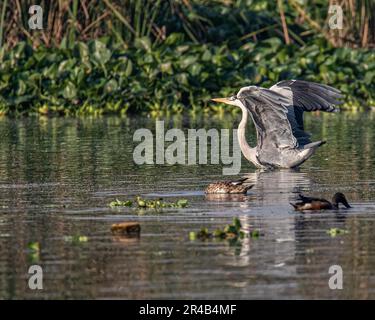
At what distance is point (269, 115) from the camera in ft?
61.2

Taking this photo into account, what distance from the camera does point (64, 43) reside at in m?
33.6

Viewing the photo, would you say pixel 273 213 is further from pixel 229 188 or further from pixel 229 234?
pixel 229 188

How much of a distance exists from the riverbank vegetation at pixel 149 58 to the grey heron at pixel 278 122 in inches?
504

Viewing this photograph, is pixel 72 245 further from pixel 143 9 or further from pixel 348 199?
pixel 143 9

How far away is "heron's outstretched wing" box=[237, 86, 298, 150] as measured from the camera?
18344 mm

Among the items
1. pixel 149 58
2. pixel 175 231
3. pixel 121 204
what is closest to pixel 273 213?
pixel 175 231

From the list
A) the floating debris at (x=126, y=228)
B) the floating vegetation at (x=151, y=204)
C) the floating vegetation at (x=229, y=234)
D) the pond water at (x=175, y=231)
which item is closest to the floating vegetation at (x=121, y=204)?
the floating vegetation at (x=151, y=204)

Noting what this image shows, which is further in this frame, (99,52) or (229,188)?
(99,52)

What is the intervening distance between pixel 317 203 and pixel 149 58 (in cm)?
1942

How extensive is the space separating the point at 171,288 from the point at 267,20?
28.1 metres

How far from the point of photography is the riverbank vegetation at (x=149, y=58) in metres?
32.3

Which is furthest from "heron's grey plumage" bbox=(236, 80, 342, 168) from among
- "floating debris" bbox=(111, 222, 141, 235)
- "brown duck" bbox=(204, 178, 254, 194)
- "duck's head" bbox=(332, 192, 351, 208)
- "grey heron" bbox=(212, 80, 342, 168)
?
"floating debris" bbox=(111, 222, 141, 235)

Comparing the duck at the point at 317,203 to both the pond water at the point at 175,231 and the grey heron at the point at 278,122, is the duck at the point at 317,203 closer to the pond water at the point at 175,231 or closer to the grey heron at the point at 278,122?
the pond water at the point at 175,231
